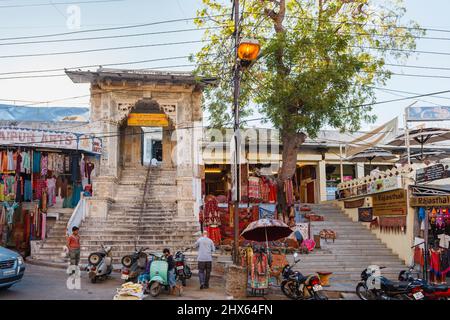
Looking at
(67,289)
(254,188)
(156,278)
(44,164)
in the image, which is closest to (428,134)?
(254,188)

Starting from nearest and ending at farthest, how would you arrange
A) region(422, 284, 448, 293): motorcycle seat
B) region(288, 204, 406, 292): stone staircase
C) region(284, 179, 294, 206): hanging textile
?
region(422, 284, 448, 293): motorcycle seat
region(288, 204, 406, 292): stone staircase
region(284, 179, 294, 206): hanging textile

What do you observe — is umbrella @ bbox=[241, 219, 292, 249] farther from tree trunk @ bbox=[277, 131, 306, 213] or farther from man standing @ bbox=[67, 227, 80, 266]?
man standing @ bbox=[67, 227, 80, 266]

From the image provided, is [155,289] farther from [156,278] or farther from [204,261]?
[204,261]

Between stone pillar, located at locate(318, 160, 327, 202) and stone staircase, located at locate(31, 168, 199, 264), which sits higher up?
stone pillar, located at locate(318, 160, 327, 202)

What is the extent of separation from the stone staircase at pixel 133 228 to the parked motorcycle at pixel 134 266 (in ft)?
10.7

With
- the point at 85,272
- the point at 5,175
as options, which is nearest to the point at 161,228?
the point at 85,272

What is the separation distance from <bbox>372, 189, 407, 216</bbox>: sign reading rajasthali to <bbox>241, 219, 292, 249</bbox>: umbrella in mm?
4747

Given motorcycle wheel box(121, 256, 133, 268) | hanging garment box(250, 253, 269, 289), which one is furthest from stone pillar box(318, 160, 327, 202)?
motorcycle wheel box(121, 256, 133, 268)

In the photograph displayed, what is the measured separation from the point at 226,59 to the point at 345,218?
8.26 m

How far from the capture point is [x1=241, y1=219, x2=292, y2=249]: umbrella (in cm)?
1140

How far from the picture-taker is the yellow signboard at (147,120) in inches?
770

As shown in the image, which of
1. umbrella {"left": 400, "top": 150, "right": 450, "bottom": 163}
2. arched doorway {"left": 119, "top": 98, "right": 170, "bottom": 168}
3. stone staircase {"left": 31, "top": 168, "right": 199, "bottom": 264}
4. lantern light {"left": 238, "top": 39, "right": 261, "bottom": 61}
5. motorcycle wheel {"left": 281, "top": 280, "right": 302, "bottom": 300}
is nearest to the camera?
lantern light {"left": 238, "top": 39, "right": 261, "bottom": 61}

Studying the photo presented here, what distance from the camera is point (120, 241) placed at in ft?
49.7

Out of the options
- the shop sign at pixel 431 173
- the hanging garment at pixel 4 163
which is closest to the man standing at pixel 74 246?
the hanging garment at pixel 4 163
